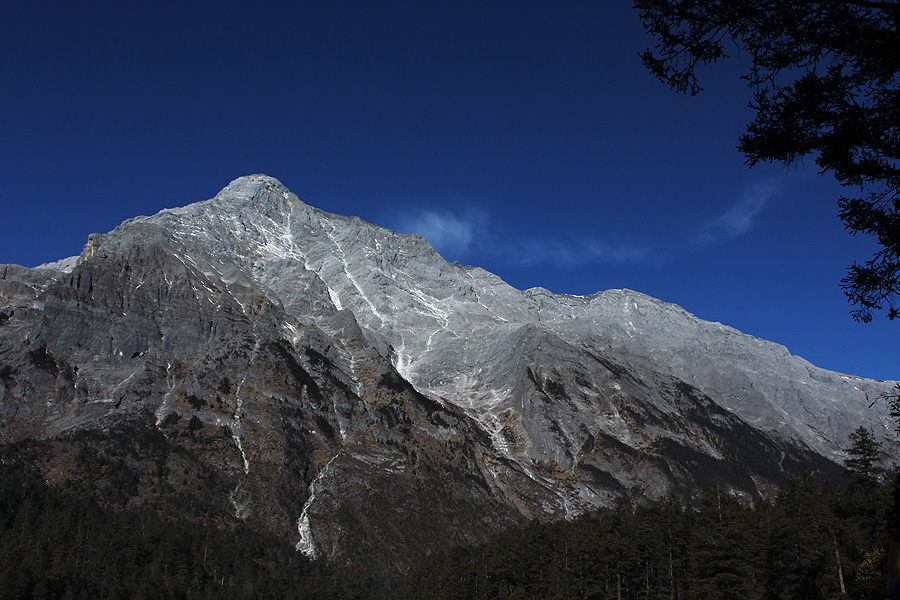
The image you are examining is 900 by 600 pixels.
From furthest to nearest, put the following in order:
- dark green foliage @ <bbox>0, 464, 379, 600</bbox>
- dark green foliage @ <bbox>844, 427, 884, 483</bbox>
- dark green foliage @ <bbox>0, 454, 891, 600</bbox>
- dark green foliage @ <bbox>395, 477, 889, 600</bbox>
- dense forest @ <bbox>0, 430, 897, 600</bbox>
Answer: dark green foliage @ <bbox>0, 464, 379, 600</bbox> < dark green foliage @ <bbox>844, 427, 884, 483</bbox> < dark green foliage @ <bbox>0, 454, 891, 600</bbox> < dense forest @ <bbox>0, 430, 897, 600</bbox> < dark green foliage @ <bbox>395, 477, 889, 600</bbox>

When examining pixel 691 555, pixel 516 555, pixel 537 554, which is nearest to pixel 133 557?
pixel 516 555

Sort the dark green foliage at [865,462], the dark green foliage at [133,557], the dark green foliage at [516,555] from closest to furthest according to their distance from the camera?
1. the dark green foliage at [516,555]
2. the dark green foliage at [865,462]
3. the dark green foliage at [133,557]

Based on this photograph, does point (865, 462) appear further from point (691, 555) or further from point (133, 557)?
point (133, 557)

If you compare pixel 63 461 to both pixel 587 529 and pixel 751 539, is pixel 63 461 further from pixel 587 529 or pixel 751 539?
pixel 751 539

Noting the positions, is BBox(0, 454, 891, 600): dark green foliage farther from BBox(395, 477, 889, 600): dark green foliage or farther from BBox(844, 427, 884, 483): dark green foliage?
BBox(844, 427, 884, 483): dark green foliage

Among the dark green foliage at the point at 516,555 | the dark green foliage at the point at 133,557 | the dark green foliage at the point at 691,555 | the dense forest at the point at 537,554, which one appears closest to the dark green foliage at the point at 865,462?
the dense forest at the point at 537,554

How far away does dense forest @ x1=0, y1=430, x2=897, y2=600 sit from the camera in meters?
50.2

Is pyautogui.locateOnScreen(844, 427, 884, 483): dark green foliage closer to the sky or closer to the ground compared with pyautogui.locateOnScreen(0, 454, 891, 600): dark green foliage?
closer to the sky

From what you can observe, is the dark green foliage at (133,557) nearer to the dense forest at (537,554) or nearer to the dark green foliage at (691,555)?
the dense forest at (537,554)

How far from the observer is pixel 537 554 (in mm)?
81625

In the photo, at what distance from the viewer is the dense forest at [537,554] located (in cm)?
5025

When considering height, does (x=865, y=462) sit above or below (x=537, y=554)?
above

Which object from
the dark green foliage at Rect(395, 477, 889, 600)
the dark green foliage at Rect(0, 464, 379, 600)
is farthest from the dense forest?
the dark green foliage at Rect(0, 464, 379, 600)

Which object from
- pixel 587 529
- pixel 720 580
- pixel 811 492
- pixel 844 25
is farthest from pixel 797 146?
pixel 811 492
